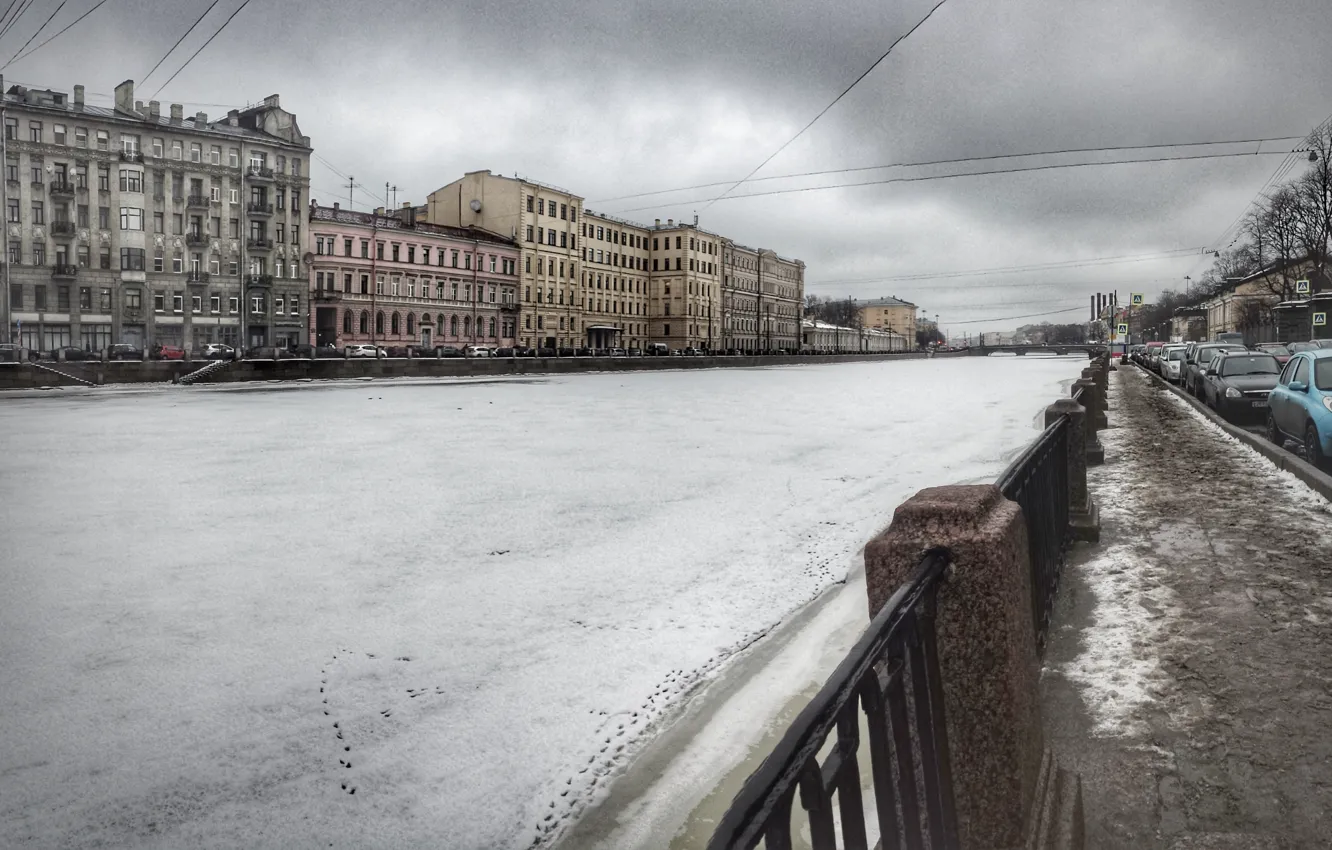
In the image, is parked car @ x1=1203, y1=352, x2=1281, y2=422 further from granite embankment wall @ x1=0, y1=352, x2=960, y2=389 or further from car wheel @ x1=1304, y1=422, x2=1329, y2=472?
granite embankment wall @ x1=0, y1=352, x2=960, y2=389

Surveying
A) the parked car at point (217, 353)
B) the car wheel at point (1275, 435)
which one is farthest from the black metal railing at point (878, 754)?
the parked car at point (217, 353)

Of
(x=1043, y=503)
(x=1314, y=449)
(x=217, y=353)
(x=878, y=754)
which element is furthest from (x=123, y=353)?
(x=878, y=754)

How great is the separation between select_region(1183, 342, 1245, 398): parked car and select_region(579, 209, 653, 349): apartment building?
70525 millimetres

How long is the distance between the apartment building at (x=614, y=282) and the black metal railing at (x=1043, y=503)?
299ft

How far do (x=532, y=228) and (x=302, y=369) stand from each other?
53.0m

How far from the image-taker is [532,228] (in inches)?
3548

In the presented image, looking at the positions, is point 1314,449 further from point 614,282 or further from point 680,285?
point 680,285

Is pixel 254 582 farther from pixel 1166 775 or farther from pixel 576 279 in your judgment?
pixel 576 279

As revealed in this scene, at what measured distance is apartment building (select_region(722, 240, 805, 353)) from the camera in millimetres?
121500

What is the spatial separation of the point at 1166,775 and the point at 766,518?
6172 millimetres

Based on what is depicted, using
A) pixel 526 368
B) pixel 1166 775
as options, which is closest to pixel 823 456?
pixel 1166 775

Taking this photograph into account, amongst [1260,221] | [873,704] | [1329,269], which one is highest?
[1260,221]

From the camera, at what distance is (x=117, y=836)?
3506mm

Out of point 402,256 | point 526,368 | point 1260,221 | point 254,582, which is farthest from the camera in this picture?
point 402,256
